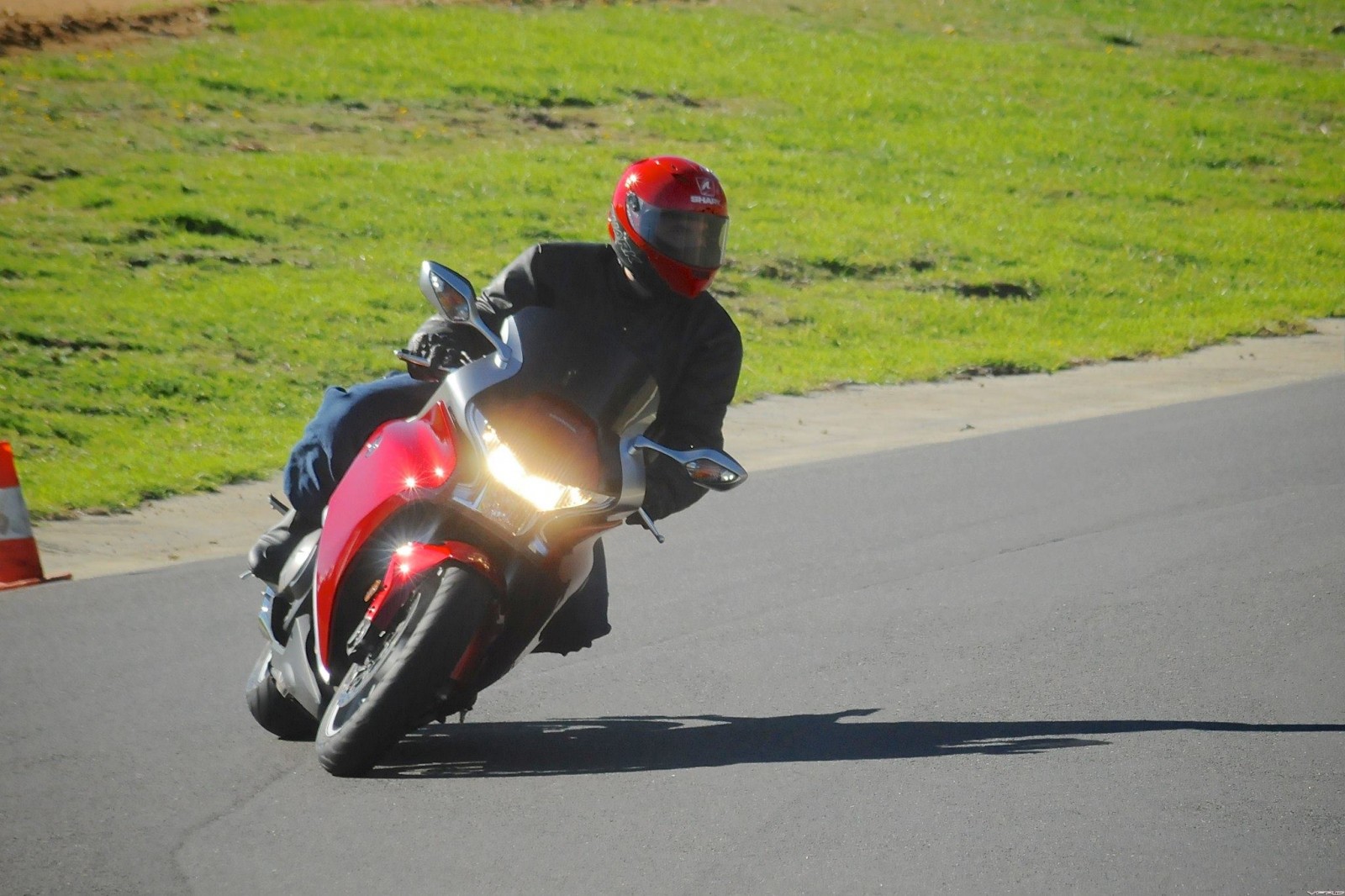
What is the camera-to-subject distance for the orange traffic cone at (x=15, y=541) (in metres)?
7.62

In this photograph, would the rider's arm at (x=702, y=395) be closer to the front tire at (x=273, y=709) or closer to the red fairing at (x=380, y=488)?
the red fairing at (x=380, y=488)

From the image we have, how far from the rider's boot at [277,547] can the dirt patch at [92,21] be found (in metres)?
19.5

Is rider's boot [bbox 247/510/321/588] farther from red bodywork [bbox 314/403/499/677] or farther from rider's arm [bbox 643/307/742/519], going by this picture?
rider's arm [bbox 643/307/742/519]

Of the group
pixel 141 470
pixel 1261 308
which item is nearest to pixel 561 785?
pixel 141 470

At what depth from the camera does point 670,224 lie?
5.38 meters

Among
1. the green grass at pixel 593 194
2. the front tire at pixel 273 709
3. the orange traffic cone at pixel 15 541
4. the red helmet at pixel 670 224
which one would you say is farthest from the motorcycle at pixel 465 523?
the green grass at pixel 593 194

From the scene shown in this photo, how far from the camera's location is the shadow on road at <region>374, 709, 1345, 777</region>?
548 cm

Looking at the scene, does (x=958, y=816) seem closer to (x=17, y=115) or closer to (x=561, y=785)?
(x=561, y=785)

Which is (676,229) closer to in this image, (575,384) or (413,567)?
(575,384)

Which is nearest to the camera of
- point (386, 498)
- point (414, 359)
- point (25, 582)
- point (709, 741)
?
point (386, 498)

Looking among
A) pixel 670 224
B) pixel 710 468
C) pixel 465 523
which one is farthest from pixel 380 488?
pixel 670 224

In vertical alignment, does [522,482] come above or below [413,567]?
above

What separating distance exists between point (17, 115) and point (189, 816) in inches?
661

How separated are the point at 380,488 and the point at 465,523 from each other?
1.05 feet
